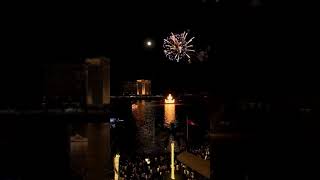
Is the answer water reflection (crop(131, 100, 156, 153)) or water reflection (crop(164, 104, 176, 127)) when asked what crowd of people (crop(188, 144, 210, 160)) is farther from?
water reflection (crop(164, 104, 176, 127))

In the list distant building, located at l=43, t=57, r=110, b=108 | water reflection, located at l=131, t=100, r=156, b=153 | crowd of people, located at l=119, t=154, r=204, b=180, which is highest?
distant building, located at l=43, t=57, r=110, b=108

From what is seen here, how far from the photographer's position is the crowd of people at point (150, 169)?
4211 mm

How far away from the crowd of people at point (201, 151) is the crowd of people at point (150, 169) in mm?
417

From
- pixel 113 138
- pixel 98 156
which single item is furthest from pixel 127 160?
pixel 113 138

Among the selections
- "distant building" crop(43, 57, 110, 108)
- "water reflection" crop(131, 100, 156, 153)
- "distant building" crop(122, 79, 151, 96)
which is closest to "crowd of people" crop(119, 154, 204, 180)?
"water reflection" crop(131, 100, 156, 153)

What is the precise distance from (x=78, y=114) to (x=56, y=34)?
433 cm

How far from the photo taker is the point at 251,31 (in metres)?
2.27

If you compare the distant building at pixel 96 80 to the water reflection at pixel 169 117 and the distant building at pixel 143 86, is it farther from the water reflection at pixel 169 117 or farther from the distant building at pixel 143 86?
the distant building at pixel 143 86

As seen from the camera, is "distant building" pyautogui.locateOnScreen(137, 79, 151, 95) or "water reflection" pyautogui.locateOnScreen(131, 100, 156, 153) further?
"distant building" pyautogui.locateOnScreen(137, 79, 151, 95)

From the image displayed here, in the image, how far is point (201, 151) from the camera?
218 inches

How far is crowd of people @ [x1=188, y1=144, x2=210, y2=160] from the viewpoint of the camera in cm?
524

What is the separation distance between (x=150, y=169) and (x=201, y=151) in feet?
3.94

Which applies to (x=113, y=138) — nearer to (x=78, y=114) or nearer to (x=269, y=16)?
(x=78, y=114)

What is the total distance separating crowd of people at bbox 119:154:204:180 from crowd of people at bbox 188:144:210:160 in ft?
1.37
